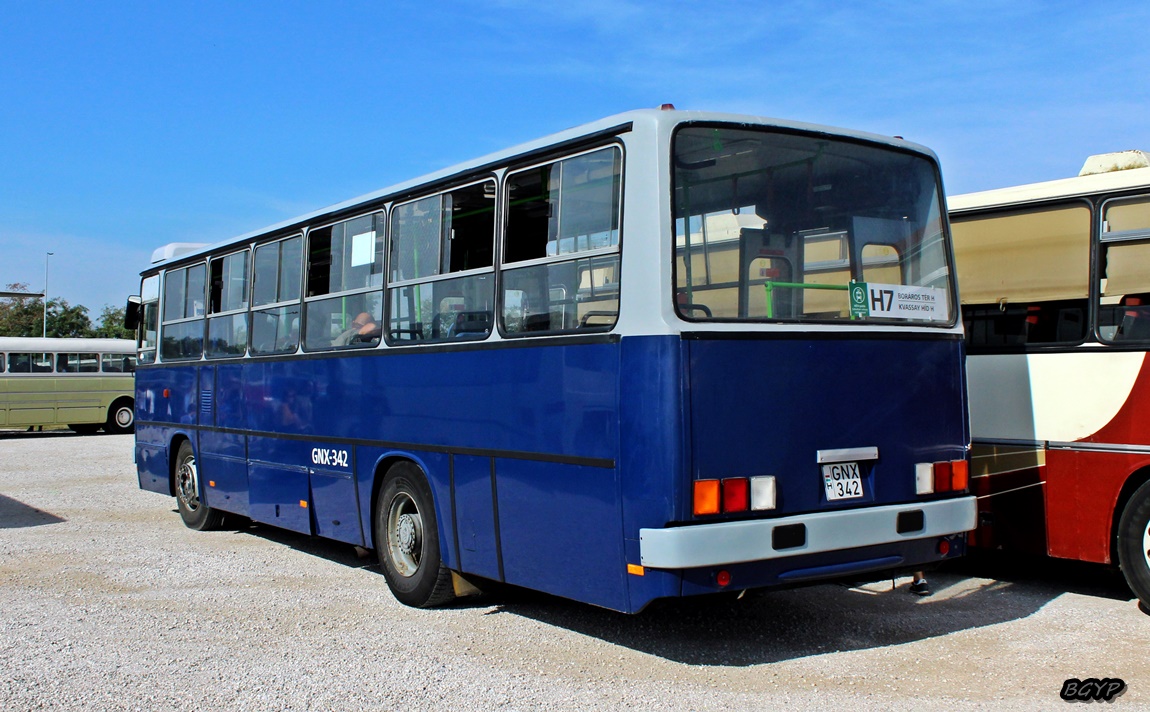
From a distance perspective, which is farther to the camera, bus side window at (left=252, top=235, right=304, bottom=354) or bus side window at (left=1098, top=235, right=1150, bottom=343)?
bus side window at (left=252, top=235, right=304, bottom=354)

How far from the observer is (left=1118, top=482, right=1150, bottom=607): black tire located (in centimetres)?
704

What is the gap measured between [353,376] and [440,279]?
4.68 ft

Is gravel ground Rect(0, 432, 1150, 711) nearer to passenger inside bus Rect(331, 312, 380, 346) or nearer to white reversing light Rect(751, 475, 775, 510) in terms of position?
white reversing light Rect(751, 475, 775, 510)

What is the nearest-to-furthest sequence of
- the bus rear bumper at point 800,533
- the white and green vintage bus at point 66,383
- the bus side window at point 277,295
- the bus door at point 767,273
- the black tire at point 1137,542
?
1. the bus rear bumper at point 800,533
2. the bus door at point 767,273
3. the black tire at point 1137,542
4. the bus side window at point 277,295
5. the white and green vintage bus at point 66,383

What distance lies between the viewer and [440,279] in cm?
733

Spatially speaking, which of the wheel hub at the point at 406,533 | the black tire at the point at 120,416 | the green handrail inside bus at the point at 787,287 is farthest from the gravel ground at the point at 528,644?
the black tire at the point at 120,416

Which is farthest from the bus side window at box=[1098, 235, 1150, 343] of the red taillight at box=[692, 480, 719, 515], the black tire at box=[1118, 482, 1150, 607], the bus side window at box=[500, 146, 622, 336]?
the bus side window at box=[500, 146, 622, 336]

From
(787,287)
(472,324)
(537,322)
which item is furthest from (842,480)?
(472,324)

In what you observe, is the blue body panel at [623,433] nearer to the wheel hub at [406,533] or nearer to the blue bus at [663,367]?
the blue bus at [663,367]

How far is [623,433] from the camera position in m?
5.64

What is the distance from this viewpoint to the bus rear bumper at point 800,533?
17.7ft

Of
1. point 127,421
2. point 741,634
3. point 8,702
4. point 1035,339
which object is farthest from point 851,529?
point 127,421

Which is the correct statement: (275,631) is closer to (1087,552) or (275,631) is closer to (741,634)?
(741,634)

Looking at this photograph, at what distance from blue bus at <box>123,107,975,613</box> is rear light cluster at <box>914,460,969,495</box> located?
0.04ft
